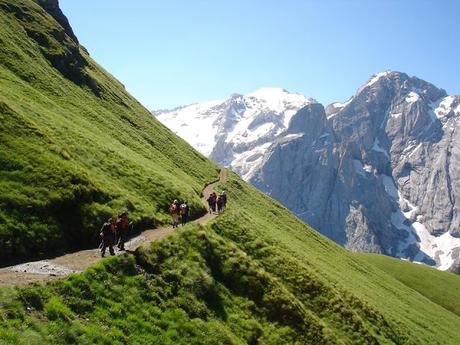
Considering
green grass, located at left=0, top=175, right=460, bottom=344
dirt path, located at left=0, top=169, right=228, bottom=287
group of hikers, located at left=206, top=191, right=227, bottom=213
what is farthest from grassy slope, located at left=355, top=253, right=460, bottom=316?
dirt path, located at left=0, top=169, right=228, bottom=287

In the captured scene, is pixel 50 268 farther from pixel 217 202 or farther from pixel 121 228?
pixel 217 202

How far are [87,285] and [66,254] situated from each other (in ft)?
20.6

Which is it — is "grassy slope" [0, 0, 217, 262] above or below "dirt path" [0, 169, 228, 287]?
above

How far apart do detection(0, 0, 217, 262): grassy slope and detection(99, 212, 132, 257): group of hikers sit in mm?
2624

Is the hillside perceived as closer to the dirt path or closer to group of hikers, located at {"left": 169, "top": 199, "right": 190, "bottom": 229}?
the dirt path

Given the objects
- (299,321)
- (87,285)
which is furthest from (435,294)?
(87,285)

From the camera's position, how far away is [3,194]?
30766 mm

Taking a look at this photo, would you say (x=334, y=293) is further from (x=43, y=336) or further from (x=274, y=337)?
(x=43, y=336)

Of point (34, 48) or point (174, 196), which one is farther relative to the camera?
point (34, 48)

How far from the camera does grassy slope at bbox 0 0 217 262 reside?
32.2 metres

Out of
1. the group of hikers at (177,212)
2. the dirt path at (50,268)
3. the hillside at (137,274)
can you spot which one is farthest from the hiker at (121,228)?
the group of hikers at (177,212)

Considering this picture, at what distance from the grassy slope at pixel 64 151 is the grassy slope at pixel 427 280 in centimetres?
5320

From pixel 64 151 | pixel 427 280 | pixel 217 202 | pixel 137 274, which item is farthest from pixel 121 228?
pixel 427 280

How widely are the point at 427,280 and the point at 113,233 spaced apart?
327ft
